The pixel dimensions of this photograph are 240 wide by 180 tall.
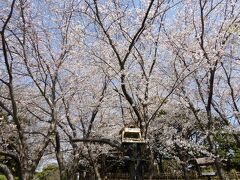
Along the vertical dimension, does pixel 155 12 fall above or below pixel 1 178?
above

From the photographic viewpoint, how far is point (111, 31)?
895 cm

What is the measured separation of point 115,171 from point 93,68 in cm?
1148

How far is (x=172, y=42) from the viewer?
913 cm

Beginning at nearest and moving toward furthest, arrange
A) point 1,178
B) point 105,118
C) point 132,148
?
1. point 132,148
2. point 105,118
3. point 1,178

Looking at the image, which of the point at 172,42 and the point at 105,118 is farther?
the point at 105,118

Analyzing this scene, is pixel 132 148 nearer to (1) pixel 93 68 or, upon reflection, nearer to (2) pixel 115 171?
(1) pixel 93 68

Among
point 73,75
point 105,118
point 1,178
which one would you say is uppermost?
point 73,75

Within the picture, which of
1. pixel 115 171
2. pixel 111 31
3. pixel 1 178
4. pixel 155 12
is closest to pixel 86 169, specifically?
pixel 115 171

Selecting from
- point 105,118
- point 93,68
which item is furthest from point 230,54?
point 105,118

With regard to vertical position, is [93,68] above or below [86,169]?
above

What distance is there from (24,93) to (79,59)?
94.2 inches

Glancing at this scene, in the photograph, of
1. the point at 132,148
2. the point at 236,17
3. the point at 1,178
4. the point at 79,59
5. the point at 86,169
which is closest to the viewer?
the point at 132,148

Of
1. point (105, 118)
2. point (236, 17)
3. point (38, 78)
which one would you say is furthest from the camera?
point (105, 118)

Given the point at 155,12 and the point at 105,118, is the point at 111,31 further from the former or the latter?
the point at 105,118
